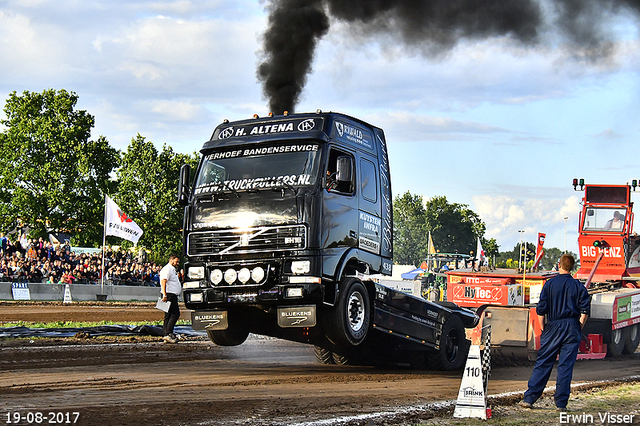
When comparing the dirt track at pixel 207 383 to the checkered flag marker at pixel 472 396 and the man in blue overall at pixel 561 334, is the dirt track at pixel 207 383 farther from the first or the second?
the man in blue overall at pixel 561 334

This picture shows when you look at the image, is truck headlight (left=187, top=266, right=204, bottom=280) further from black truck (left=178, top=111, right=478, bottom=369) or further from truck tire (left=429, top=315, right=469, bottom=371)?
truck tire (left=429, top=315, right=469, bottom=371)

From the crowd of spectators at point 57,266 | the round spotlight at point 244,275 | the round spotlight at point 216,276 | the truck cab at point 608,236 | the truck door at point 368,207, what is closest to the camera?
the round spotlight at point 244,275

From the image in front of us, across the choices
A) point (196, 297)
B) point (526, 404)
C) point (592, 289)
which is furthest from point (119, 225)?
point (526, 404)

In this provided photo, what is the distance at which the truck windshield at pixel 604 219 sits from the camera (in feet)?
60.2

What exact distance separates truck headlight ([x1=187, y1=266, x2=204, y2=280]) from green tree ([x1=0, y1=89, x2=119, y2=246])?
1411 inches

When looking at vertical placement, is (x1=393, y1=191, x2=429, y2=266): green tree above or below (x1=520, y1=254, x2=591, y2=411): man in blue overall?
above

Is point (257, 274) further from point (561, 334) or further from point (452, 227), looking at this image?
point (452, 227)

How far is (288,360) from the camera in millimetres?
13281

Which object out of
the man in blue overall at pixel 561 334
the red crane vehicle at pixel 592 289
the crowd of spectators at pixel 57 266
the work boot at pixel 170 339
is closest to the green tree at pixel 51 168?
the crowd of spectators at pixel 57 266

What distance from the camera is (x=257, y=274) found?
9.96 m

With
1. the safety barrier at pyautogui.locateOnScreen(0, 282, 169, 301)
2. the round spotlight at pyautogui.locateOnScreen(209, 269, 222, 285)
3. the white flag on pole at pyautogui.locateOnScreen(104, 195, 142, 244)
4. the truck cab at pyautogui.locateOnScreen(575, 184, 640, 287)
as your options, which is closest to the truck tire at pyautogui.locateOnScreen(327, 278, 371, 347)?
the round spotlight at pyautogui.locateOnScreen(209, 269, 222, 285)

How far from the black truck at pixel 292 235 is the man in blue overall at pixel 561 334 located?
277 centimetres

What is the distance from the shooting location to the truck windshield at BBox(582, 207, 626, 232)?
18.3 m

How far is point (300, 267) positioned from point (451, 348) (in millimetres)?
4095
